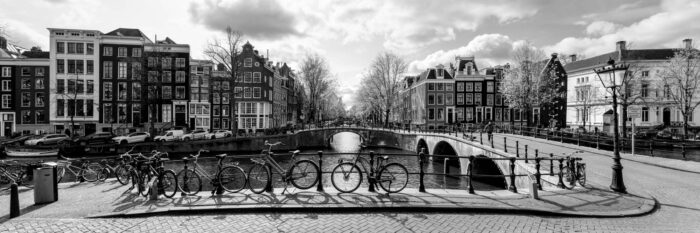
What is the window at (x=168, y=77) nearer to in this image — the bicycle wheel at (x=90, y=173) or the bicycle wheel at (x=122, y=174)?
the bicycle wheel at (x=90, y=173)

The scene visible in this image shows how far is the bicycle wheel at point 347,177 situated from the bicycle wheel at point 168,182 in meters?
3.95

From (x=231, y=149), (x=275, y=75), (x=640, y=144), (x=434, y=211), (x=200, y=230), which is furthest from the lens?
(x=275, y=75)

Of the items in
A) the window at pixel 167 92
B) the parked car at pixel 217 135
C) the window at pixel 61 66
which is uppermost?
the window at pixel 61 66

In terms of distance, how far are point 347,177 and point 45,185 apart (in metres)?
7.28

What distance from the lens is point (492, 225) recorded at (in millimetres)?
5684

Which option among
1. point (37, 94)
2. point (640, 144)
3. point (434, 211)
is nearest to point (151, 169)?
point (434, 211)

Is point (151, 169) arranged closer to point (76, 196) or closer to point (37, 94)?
point (76, 196)

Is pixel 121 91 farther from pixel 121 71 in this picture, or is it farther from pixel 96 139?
pixel 96 139

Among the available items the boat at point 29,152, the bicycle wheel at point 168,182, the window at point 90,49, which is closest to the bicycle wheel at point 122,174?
the bicycle wheel at point 168,182

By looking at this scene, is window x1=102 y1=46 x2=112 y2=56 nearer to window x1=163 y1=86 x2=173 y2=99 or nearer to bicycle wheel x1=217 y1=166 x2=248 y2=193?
window x1=163 y1=86 x2=173 y2=99

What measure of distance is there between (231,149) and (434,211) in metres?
33.7

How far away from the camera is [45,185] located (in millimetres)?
7367

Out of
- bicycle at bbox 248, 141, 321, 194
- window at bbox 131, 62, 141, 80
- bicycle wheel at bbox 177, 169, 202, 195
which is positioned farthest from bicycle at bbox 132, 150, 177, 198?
window at bbox 131, 62, 141, 80

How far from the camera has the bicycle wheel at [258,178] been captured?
748 cm
